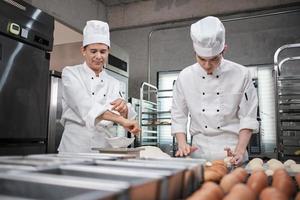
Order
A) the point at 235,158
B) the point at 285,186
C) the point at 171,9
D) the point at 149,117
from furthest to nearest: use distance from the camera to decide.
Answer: the point at 171,9, the point at 149,117, the point at 235,158, the point at 285,186

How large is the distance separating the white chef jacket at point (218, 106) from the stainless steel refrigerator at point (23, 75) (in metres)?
0.98

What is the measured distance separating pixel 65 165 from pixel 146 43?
177 inches

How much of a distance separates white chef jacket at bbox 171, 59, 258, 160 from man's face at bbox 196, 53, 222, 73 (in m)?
0.06

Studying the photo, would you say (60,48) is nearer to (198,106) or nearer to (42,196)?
(198,106)

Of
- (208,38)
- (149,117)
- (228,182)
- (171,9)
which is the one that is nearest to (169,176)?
(228,182)

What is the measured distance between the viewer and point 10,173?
558 millimetres

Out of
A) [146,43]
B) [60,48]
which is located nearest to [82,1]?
Result: [146,43]

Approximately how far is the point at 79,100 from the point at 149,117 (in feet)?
9.26

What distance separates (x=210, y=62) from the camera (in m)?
1.85

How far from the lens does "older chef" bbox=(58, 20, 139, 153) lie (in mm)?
1840

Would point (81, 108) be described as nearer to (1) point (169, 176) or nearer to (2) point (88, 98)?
(2) point (88, 98)

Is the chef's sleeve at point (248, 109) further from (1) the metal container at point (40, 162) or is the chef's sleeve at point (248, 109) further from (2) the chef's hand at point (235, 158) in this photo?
(1) the metal container at point (40, 162)

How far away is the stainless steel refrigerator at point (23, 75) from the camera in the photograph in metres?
1.87

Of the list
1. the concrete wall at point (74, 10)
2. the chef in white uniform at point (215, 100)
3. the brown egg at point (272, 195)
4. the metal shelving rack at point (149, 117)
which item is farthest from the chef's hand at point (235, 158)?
the concrete wall at point (74, 10)
